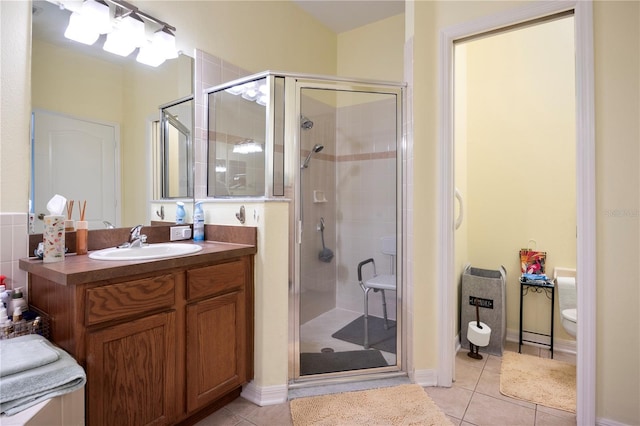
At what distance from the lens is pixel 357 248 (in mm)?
2811

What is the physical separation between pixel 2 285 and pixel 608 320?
9.29 feet

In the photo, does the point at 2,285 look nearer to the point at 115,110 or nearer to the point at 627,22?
the point at 115,110

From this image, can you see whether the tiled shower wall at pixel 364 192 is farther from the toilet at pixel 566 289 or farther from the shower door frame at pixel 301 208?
the toilet at pixel 566 289

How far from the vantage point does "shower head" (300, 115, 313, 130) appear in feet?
7.05

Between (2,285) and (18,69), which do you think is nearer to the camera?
(2,285)

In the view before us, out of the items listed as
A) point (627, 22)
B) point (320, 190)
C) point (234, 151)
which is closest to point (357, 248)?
point (320, 190)

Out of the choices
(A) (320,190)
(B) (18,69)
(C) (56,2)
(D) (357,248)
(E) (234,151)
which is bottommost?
(D) (357,248)

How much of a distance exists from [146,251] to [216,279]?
0.44 m

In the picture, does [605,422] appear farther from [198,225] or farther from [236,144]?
[236,144]

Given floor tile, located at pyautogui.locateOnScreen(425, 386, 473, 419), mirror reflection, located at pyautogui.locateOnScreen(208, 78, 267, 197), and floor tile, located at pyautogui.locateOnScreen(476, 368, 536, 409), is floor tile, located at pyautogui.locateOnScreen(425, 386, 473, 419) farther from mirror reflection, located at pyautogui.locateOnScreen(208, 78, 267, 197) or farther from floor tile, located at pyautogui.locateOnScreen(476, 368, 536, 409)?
mirror reflection, located at pyautogui.locateOnScreen(208, 78, 267, 197)

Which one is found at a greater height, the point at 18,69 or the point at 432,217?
the point at 18,69

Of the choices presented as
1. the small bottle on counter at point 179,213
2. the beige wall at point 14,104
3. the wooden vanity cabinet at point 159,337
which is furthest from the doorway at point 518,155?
the beige wall at point 14,104

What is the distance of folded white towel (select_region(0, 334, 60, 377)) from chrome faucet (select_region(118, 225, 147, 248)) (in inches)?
23.5

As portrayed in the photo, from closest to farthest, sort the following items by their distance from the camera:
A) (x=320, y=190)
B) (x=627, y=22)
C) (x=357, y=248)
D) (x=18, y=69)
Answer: (x=18, y=69), (x=627, y=22), (x=320, y=190), (x=357, y=248)
